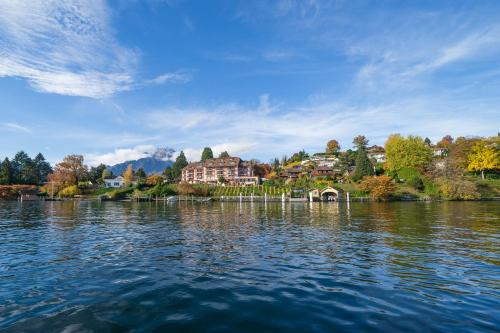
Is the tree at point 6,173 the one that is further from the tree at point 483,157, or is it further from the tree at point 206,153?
the tree at point 483,157

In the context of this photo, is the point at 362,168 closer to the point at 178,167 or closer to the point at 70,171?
the point at 178,167

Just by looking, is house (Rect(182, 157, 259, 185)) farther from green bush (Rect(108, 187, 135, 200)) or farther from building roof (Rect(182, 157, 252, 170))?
green bush (Rect(108, 187, 135, 200))

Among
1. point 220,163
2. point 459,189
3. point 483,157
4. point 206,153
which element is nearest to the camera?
point 459,189

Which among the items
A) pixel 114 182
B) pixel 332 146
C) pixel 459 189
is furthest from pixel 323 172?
pixel 114 182

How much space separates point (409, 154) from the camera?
369 ft

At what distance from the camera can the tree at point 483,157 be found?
101m

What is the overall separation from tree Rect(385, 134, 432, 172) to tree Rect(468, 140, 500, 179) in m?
14.0

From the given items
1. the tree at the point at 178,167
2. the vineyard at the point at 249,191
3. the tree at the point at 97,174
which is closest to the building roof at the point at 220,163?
the tree at the point at 178,167

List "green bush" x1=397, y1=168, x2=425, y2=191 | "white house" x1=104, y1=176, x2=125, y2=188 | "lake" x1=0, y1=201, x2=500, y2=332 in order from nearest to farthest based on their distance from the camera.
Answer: "lake" x1=0, y1=201, x2=500, y2=332
"green bush" x1=397, y1=168, x2=425, y2=191
"white house" x1=104, y1=176, x2=125, y2=188

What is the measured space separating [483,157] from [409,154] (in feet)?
74.6

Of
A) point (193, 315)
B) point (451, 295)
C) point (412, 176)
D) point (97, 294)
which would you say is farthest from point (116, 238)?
point (412, 176)

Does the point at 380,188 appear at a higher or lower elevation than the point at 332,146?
lower

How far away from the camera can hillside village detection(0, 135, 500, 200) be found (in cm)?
9012

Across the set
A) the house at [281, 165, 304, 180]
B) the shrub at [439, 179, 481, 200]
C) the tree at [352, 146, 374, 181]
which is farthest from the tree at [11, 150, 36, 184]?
the shrub at [439, 179, 481, 200]
